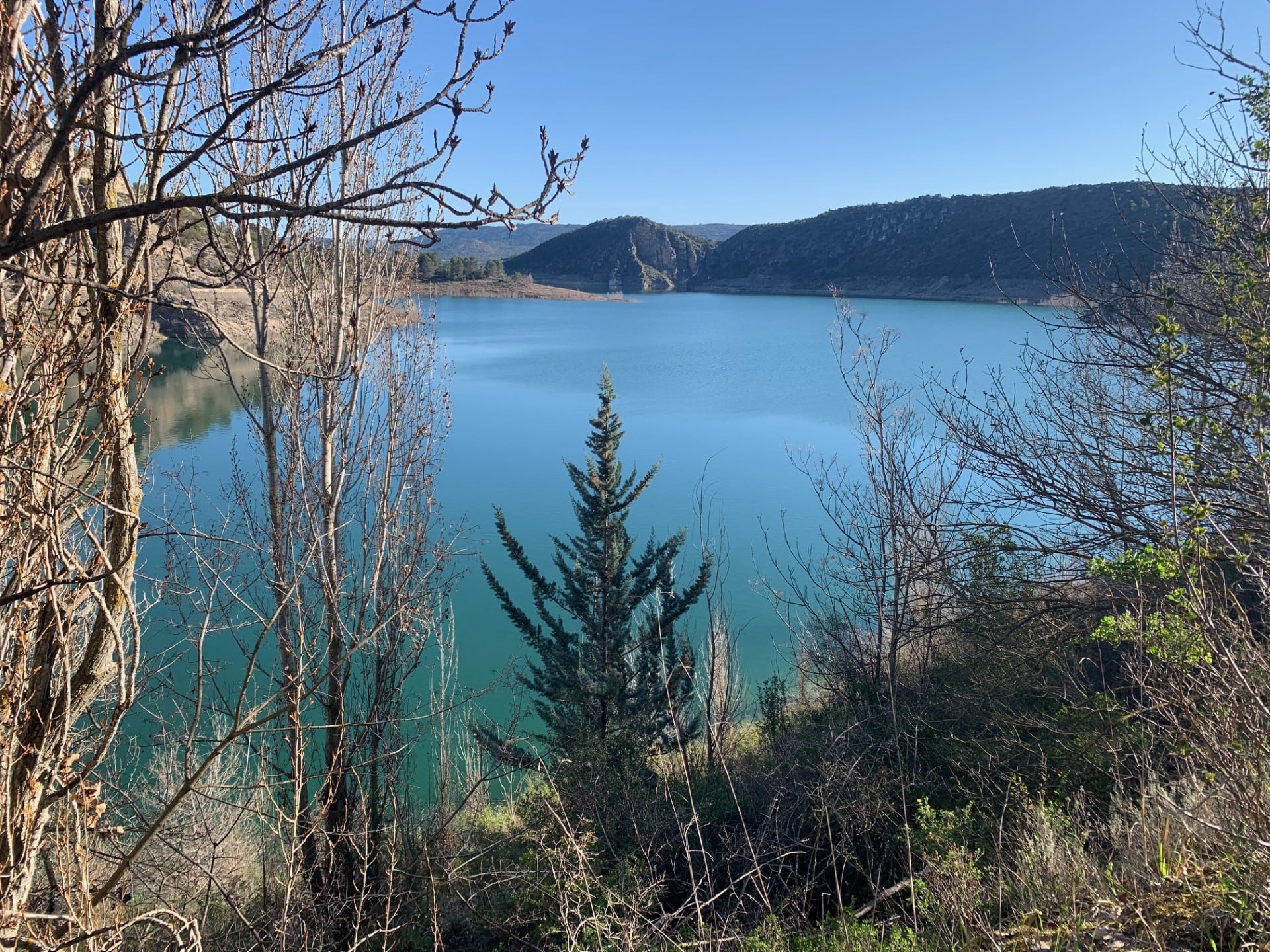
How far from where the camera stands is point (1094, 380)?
30.0ft

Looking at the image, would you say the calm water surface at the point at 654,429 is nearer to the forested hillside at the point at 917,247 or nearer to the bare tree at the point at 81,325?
the bare tree at the point at 81,325

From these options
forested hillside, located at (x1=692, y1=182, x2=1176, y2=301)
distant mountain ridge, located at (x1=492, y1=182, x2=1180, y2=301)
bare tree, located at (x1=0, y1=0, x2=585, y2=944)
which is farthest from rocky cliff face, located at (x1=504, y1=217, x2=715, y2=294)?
bare tree, located at (x1=0, y1=0, x2=585, y2=944)

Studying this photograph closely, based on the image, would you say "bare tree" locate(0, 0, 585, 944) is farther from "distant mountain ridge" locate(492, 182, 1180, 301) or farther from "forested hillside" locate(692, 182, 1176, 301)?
"distant mountain ridge" locate(492, 182, 1180, 301)

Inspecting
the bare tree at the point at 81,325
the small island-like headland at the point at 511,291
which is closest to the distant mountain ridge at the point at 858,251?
the small island-like headland at the point at 511,291

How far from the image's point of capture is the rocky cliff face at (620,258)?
269ft

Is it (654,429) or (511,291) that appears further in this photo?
(511,291)

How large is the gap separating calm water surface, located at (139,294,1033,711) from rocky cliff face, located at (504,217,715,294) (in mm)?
41911

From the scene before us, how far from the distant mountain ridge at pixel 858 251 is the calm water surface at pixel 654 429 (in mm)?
7710

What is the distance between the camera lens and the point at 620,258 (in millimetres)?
85188

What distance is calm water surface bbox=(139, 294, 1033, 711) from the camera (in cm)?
1395

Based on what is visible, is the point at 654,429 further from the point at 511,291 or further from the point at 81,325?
the point at 511,291

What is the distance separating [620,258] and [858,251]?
1030 inches

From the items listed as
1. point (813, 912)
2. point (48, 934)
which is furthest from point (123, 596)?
point (813, 912)

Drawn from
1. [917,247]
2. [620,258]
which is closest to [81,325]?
[917,247]
